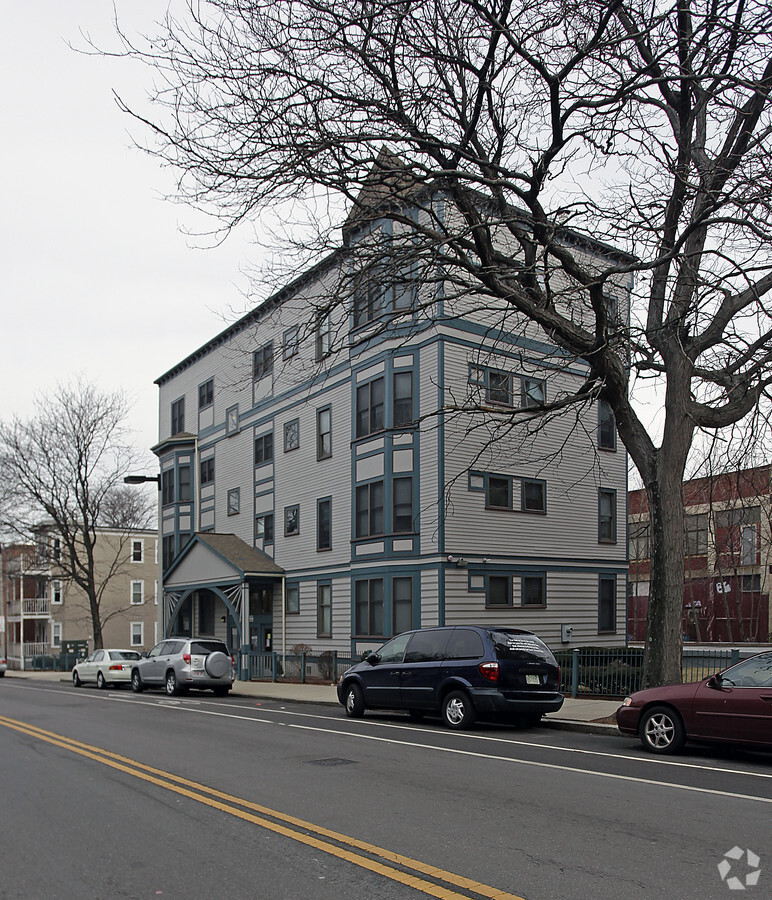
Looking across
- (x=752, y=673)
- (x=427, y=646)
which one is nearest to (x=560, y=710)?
(x=427, y=646)

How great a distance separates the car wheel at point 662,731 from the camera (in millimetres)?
11469

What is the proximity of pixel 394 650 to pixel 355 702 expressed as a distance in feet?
4.51

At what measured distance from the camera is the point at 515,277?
14.2m

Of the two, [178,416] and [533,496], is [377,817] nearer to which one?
[533,496]

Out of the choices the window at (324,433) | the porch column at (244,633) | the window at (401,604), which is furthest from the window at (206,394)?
the window at (401,604)

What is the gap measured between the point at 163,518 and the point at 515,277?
102 feet

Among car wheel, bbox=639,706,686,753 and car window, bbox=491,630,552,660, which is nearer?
car wheel, bbox=639,706,686,753

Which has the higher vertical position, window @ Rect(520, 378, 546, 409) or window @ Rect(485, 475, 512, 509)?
window @ Rect(520, 378, 546, 409)

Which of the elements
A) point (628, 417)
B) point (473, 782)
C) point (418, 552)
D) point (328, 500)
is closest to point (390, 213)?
point (628, 417)

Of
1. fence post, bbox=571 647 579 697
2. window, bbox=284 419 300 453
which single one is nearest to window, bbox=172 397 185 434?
window, bbox=284 419 300 453

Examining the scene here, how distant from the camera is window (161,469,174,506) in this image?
136 ft

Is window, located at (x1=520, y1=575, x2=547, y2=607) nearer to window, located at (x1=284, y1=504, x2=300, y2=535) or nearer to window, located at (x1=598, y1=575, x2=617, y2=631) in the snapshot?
window, located at (x1=598, y1=575, x2=617, y2=631)

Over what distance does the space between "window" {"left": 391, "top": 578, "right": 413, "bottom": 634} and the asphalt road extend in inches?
463

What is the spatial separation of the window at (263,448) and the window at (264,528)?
2035 mm
